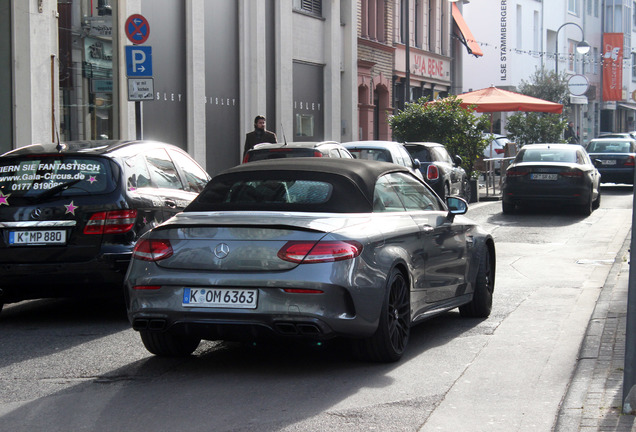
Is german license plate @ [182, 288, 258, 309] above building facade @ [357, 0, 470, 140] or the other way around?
the other way around

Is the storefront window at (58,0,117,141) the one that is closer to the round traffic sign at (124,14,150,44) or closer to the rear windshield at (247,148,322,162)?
the round traffic sign at (124,14,150,44)

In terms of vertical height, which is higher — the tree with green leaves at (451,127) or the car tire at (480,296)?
the tree with green leaves at (451,127)

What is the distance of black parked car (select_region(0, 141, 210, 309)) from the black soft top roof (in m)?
1.50

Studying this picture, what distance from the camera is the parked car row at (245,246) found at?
22.0 ft

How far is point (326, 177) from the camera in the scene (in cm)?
741

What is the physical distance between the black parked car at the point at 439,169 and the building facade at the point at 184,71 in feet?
15.9

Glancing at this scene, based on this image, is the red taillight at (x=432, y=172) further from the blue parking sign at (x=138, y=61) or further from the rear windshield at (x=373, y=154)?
the blue parking sign at (x=138, y=61)

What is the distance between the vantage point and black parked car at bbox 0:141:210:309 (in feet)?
29.0

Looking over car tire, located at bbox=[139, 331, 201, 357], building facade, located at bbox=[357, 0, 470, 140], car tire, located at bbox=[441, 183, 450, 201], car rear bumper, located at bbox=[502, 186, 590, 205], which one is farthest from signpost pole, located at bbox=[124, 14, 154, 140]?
building facade, located at bbox=[357, 0, 470, 140]

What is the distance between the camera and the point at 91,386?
264 inches

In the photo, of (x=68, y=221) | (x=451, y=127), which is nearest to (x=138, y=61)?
(x=68, y=221)

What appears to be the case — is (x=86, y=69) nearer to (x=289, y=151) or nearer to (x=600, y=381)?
(x=289, y=151)

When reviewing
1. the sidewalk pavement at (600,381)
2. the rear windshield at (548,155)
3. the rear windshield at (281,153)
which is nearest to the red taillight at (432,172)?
the rear windshield at (548,155)

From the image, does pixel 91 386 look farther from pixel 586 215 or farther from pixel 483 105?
pixel 483 105
